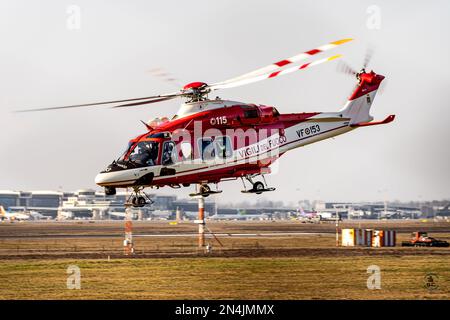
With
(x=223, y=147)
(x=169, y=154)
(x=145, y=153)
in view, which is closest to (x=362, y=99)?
(x=223, y=147)

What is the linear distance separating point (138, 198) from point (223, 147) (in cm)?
560

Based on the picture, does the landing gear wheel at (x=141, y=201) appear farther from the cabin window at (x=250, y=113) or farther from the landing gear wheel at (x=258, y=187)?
the cabin window at (x=250, y=113)

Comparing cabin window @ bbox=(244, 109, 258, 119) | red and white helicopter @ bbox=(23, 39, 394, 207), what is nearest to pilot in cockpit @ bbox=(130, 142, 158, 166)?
red and white helicopter @ bbox=(23, 39, 394, 207)

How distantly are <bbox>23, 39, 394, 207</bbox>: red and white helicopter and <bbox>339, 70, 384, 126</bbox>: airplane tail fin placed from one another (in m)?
2.68

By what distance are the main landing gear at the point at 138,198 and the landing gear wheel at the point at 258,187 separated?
6.39 meters

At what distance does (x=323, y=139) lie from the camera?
44.3 meters

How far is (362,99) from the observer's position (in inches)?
1795

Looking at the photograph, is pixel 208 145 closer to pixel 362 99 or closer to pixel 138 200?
pixel 138 200

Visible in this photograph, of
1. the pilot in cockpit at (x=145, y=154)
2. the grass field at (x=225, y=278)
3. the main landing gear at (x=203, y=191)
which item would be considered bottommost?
the grass field at (x=225, y=278)

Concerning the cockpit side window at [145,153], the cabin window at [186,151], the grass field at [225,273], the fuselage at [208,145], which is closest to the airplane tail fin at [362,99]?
the fuselage at [208,145]

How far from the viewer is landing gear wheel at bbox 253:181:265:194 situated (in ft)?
132

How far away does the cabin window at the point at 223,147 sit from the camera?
129ft

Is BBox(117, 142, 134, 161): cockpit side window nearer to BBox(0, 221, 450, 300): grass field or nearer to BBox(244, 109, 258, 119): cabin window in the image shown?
BBox(0, 221, 450, 300): grass field
